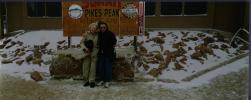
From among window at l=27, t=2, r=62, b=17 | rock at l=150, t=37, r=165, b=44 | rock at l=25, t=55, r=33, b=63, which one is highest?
window at l=27, t=2, r=62, b=17

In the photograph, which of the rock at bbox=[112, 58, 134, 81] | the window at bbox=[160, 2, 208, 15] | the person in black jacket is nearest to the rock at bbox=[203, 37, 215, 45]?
the window at bbox=[160, 2, 208, 15]

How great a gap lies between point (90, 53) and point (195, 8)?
596 cm

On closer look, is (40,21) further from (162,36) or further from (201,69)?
(201,69)

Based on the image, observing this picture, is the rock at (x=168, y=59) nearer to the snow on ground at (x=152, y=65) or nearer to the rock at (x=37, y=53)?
the snow on ground at (x=152, y=65)

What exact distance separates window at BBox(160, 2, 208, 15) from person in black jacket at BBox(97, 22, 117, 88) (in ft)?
17.7

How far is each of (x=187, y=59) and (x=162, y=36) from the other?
6.94 ft

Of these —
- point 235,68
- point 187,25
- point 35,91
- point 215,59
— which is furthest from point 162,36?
point 35,91

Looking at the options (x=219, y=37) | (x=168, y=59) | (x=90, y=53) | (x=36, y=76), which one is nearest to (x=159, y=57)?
(x=168, y=59)

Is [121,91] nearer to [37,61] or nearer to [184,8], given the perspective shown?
[37,61]

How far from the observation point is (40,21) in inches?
565

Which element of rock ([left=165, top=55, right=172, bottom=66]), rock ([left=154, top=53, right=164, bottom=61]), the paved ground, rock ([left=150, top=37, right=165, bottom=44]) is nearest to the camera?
the paved ground

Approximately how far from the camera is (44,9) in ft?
47.1

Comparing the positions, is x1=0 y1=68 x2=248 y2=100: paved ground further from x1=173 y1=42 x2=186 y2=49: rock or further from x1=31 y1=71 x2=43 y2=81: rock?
x1=173 y1=42 x2=186 y2=49: rock

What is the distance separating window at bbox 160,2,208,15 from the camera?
14.2 meters
